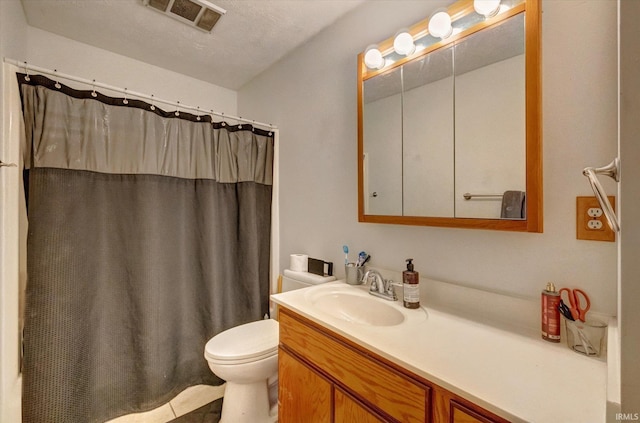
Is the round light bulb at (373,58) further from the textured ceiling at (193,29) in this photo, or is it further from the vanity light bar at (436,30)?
the textured ceiling at (193,29)

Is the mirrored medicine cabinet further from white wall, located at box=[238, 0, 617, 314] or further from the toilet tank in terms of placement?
the toilet tank

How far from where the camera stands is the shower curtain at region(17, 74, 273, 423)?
127 centimetres

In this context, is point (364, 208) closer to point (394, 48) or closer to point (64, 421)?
point (394, 48)

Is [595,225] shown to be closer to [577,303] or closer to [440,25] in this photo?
[577,303]

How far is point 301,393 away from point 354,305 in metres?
0.44

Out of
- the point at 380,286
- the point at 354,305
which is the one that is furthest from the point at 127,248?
the point at 380,286

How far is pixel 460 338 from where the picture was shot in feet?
2.89

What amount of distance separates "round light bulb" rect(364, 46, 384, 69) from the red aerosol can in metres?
1.20

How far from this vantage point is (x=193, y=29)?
5.90 feet

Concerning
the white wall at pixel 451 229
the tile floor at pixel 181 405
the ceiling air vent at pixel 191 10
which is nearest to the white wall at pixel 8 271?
the tile floor at pixel 181 405

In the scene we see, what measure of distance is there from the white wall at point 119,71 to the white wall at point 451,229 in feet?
2.46

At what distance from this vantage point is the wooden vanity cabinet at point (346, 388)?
27.3 inches

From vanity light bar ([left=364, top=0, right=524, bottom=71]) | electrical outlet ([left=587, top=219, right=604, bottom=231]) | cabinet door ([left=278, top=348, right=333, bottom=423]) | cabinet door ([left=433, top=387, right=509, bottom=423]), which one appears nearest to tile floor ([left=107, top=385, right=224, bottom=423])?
cabinet door ([left=278, top=348, right=333, bottom=423])
